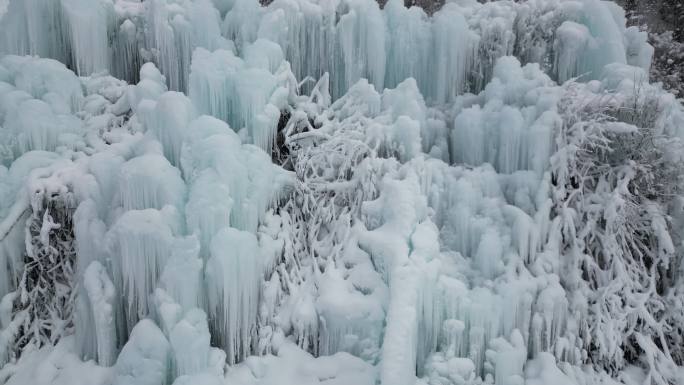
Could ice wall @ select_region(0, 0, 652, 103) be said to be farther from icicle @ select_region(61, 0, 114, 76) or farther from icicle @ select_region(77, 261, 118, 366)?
icicle @ select_region(77, 261, 118, 366)

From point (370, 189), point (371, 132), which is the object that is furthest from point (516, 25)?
point (370, 189)

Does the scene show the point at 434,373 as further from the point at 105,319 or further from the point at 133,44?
the point at 133,44

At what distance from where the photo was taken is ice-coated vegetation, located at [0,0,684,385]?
12.0 ft

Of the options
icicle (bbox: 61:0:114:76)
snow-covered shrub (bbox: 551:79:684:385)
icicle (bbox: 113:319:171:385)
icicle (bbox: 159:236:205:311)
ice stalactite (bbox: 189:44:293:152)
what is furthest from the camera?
icicle (bbox: 61:0:114:76)

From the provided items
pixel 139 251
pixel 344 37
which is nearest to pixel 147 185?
pixel 139 251

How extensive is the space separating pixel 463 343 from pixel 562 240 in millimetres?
1321

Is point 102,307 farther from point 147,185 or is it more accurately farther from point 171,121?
point 171,121

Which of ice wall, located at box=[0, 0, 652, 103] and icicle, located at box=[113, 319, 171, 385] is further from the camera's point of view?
ice wall, located at box=[0, 0, 652, 103]

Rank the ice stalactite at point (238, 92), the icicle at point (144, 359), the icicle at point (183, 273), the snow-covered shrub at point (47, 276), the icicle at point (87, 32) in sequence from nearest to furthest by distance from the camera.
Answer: the icicle at point (144, 359)
the icicle at point (183, 273)
the snow-covered shrub at point (47, 276)
the ice stalactite at point (238, 92)
the icicle at point (87, 32)

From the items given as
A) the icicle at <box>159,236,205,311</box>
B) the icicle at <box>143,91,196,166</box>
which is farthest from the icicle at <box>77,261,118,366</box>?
the icicle at <box>143,91,196,166</box>

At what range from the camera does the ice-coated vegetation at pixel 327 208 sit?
3.67 meters

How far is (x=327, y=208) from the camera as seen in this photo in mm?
4520

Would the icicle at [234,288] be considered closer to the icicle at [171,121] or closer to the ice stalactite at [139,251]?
the ice stalactite at [139,251]

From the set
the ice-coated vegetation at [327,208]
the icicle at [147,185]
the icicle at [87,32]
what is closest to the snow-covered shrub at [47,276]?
the ice-coated vegetation at [327,208]
